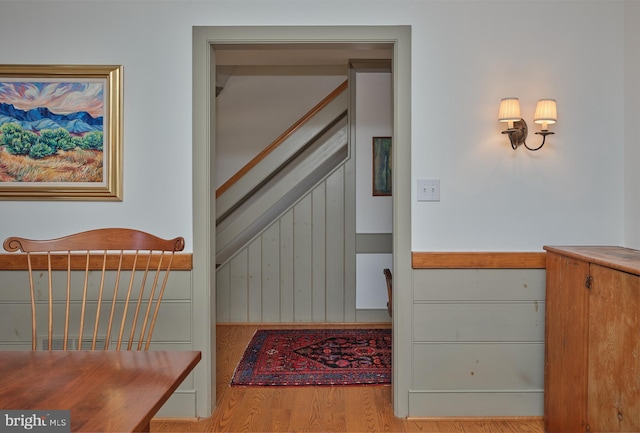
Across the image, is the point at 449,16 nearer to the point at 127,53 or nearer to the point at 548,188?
the point at 548,188

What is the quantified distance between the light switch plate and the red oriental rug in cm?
122

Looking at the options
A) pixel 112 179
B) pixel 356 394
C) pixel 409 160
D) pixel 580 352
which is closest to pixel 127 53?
pixel 112 179

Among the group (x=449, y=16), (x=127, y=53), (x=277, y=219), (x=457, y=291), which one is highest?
(x=449, y=16)

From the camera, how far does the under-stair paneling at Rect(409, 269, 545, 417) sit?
2.37 m

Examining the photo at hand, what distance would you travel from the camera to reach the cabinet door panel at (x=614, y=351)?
1568 mm

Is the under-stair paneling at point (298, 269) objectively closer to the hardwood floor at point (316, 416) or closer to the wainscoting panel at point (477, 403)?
the hardwood floor at point (316, 416)

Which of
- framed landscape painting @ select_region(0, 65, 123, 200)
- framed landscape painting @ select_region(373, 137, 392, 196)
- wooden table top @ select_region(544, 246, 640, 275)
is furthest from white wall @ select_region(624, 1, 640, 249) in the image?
framed landscape painting @ select_region(0, 65, 123, 200)

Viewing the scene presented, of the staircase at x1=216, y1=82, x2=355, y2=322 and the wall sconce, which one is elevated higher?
the wall sconce

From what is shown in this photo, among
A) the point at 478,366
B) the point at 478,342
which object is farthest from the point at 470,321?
the point at 478,366

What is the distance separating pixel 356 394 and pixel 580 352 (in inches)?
49.2

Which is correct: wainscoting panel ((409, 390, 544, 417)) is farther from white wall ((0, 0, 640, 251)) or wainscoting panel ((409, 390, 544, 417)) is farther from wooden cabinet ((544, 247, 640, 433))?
white wall ((0, 0, 640, 251))

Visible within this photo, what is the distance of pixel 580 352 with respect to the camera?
192 centimetres

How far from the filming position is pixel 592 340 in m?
1.82

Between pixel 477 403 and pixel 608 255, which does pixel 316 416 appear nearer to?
pixel 477 403
